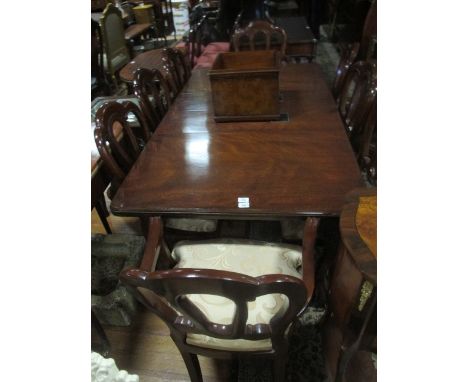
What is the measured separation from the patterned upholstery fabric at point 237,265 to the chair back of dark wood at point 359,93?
65 cm

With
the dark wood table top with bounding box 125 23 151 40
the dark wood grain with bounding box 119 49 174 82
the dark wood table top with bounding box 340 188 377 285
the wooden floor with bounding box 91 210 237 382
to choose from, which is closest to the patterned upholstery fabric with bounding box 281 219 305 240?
the dark wood table top with bounding box 340 188 377 285

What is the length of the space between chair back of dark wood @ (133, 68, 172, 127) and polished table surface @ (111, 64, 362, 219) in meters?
0.10

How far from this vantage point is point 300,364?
44.4 inches

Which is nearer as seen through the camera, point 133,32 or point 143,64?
point 143,64

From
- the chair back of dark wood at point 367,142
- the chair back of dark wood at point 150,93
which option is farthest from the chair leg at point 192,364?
the chair back of dark wood at point 150,93

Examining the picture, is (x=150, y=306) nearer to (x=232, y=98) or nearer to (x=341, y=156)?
(x=341, y=156)

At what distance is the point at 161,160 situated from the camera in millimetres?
1104

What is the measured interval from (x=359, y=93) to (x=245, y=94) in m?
0.52

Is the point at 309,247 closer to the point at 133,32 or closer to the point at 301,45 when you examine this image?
the point at 301,45

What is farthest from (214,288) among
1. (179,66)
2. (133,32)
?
(133,32)

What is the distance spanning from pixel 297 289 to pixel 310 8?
15.5 feet

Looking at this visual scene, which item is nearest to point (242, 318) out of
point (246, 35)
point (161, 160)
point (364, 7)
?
point (161, 160)

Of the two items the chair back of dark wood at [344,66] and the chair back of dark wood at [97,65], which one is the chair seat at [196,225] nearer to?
the chair back of dark wood at [344,66]

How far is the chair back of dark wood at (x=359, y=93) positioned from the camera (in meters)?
1.23
